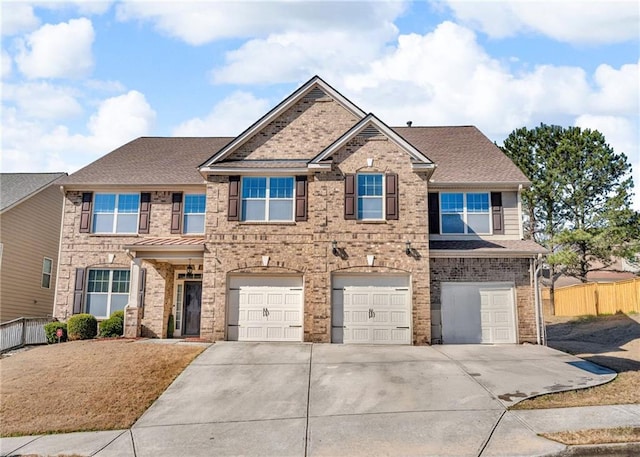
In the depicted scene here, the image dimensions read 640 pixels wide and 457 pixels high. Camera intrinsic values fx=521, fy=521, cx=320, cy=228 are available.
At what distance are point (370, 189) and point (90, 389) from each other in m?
10.6

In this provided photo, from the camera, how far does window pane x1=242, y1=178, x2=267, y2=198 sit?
→ 18.6 m

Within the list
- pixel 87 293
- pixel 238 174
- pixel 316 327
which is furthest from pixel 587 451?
pixel 87 293

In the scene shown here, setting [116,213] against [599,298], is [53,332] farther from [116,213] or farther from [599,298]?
[599,298]

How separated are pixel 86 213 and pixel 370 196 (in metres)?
11.4

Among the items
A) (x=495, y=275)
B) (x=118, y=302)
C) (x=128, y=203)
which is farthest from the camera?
(x=128, y=203)

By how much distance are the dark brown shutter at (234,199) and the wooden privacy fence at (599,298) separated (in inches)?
737

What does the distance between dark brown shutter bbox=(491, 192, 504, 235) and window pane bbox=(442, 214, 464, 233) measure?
3.95ft

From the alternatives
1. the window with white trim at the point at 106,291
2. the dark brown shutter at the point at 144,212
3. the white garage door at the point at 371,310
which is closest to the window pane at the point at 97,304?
the window with white trim at the point at 106,291

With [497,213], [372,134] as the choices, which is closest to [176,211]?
[372,134]

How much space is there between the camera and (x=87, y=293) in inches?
800

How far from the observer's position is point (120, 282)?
20.4m

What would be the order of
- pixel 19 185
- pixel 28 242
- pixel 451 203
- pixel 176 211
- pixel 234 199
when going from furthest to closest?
1. pixel 19 185
2. pixel 28 242
3. pixel 176 211
4. pixel 451 203
5. pixel 234 199

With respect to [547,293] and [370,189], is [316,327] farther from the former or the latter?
[547,293]

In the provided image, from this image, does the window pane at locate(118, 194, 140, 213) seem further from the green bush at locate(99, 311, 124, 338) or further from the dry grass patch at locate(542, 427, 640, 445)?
the dry grass patch at locate(542, 427, 640, 445)
